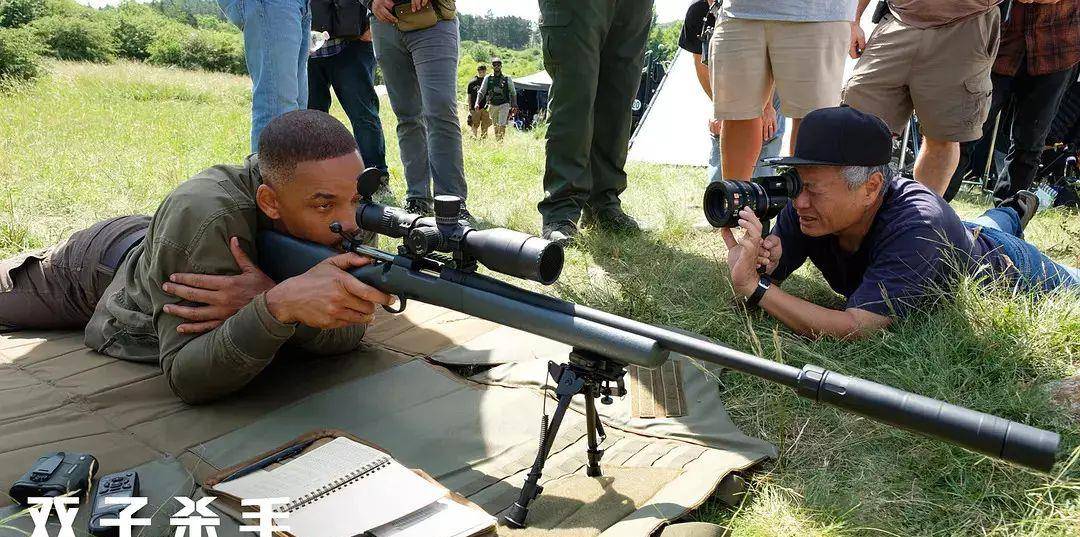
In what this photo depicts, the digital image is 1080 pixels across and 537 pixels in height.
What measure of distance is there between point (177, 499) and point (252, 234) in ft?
3.56

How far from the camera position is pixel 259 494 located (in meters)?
2.45

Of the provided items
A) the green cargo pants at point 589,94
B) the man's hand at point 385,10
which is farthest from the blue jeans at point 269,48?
the green cargo pants at point 589,94

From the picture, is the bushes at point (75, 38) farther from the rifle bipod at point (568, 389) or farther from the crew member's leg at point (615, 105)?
the rifle bipod at point (568, 389)

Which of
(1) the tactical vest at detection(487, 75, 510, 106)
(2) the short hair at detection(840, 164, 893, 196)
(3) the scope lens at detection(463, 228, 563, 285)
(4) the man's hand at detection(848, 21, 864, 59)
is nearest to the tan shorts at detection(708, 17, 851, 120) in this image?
A: (4) the man's hand at detection(848, 21, 864, 59)

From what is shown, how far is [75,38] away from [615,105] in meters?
40.2

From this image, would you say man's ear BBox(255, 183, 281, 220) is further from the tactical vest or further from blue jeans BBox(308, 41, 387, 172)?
the tactical vest

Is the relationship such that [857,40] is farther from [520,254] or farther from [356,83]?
[356,83]

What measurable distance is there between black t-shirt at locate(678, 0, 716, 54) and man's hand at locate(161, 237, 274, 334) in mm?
4481

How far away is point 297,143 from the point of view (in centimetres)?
287

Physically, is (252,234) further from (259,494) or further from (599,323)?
(599,323)

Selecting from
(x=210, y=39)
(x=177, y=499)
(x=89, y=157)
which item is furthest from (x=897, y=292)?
(x=210, y=39)

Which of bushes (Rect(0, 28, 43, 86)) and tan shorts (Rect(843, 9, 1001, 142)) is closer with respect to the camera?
tan shorts (Rect(843, 9, 1001, 142))

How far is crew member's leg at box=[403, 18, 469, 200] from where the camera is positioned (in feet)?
Answer: 18.5

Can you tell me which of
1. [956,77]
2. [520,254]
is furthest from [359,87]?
[520,254]
